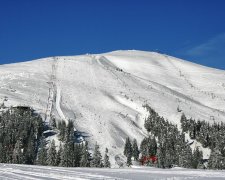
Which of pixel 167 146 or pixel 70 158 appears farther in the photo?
pixel 167 146

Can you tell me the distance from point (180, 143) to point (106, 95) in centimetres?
4839

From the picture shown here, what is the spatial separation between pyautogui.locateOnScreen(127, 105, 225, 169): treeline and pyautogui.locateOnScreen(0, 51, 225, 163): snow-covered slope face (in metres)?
4.40

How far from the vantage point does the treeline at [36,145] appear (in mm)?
69625

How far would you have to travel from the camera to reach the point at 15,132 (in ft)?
273

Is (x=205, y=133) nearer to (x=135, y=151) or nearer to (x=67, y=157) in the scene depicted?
(x=135, y=151)

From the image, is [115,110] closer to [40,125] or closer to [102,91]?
[102,91]

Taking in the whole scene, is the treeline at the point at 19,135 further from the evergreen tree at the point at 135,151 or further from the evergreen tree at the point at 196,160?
the evergreen tree at the point at 196,160

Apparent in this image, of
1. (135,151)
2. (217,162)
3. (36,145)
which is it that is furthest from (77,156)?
(217,162)

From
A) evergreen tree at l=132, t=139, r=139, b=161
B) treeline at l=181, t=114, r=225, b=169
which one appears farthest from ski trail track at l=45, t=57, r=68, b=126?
treeline at l=181, t=114, r=225, b=169

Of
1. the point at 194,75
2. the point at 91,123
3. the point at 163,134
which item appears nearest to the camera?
the point at 163,134

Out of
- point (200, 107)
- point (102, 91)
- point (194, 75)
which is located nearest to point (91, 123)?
point (102, 91)

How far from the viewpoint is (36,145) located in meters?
84.7

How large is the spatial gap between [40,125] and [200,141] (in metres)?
37.1

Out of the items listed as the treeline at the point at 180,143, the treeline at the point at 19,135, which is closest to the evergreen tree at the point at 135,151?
the treeline at the point at 180,143
